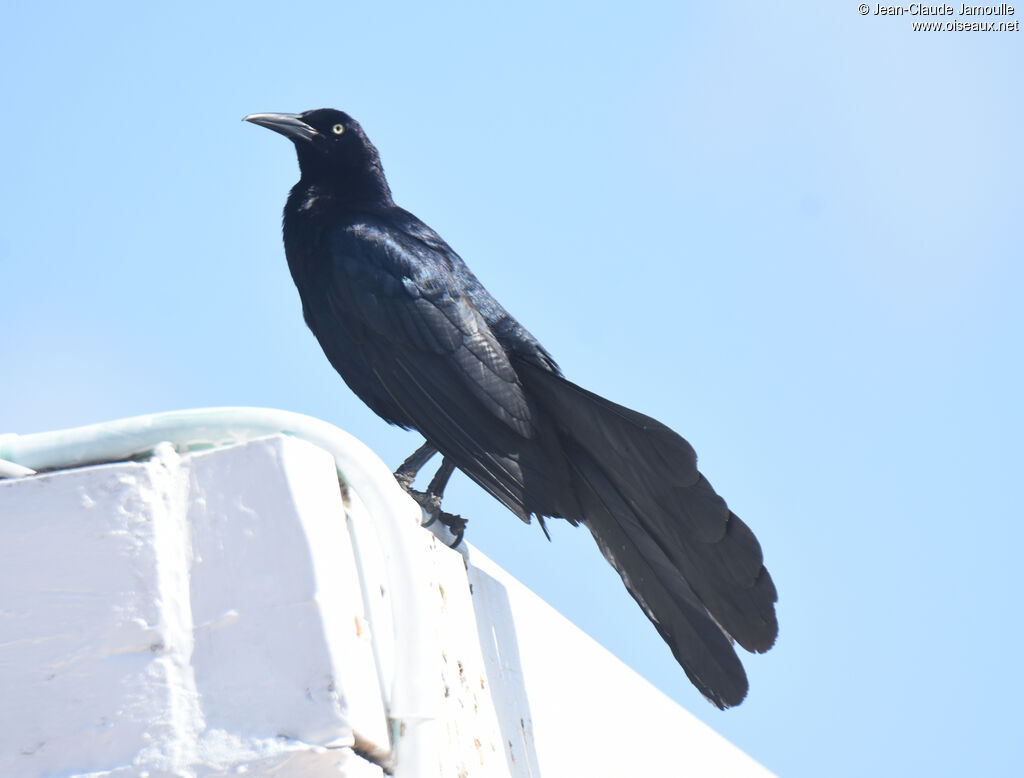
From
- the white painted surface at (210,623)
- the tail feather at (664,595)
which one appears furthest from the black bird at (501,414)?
the white painted surface at (210,623)

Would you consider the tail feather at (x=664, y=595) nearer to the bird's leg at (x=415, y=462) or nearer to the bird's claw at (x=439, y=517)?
the bird's claw at (x=439, y=517)

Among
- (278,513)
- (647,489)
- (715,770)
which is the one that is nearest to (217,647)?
(278,513)

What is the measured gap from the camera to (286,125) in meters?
5.82

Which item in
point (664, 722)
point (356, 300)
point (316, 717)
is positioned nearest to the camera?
point (316, 717)

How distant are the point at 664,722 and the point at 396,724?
2781mm

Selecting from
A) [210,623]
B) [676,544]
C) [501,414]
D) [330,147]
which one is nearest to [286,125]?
[330,147]

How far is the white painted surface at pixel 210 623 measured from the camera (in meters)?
1.50

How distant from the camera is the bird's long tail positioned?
3475 millimetres

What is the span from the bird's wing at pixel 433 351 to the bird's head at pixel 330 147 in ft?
2.77

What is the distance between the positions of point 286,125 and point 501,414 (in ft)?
7.83

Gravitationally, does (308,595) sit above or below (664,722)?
above

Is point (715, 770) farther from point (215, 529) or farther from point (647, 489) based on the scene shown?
point (215, 529)

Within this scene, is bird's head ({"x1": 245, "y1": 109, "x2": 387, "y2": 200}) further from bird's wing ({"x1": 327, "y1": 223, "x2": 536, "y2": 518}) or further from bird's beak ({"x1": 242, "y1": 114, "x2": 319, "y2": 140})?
bird's wing ({"x1": 327, "y1": 223, "x2": 536, "y2": 518})

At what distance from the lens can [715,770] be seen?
14.7ft
